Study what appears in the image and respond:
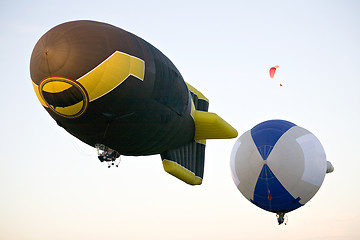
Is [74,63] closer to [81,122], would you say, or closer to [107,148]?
[81,122]

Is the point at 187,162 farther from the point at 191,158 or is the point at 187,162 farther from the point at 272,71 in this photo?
the point at 272,71

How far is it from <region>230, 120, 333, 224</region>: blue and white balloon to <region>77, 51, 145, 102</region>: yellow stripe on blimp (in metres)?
11.1

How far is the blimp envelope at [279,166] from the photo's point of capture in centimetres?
2352

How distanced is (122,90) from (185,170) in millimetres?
6957

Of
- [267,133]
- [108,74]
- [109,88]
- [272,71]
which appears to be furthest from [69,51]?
[272,71]

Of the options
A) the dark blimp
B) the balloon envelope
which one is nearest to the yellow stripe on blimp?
the dark blimp

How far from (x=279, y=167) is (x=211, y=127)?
513 cm

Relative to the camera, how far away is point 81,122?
603 inches

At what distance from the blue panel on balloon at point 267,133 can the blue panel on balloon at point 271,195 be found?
98cm

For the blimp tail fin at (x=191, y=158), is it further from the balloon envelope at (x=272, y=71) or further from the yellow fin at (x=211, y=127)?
the balloon envelope at (x=272, y=71)

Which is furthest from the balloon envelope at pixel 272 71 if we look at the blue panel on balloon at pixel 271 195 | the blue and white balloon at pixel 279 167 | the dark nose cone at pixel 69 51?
the dark nose cone at pixel 69 51

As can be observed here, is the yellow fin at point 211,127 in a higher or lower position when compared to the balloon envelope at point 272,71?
lower

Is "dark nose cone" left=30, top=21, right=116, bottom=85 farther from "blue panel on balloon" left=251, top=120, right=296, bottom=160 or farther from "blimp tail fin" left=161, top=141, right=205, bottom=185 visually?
"blue panel on balloon" left=251, top=120, right=296, bottom=160

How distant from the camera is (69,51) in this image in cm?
1377
